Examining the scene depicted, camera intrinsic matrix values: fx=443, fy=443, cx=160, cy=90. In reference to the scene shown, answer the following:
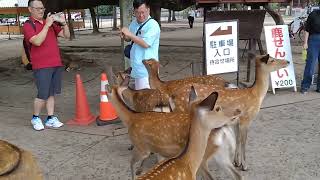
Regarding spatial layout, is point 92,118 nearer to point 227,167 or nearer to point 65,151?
point 65,151

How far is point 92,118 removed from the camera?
284 inches

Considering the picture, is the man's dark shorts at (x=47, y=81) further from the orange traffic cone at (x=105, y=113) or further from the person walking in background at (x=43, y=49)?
the orange traffic cone at (x=105, y=113)

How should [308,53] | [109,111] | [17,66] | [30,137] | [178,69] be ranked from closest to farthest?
[30,137] < [109,111] < [308,53] < [178,69] < [17,66]

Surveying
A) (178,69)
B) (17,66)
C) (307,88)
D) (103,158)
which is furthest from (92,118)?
(17,66)

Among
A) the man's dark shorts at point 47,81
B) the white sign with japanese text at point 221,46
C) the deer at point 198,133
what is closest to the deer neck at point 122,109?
the deer at point 198,133

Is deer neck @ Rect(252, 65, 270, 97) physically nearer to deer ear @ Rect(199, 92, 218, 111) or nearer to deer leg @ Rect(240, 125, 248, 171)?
deer leg @ Rect(240, 125, 248, 171)

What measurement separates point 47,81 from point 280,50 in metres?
4.97

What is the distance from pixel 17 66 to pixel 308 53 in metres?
8.69

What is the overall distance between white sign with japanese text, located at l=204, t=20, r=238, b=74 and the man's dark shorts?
8.46 ft

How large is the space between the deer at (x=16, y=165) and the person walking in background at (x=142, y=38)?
10.9 ft

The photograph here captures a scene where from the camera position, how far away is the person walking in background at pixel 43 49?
6043 mm

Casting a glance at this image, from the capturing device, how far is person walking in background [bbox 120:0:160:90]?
17.5 feet

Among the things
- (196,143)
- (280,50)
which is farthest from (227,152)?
(280,50)

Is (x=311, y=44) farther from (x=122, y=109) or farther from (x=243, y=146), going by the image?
(x=122, y=109)
